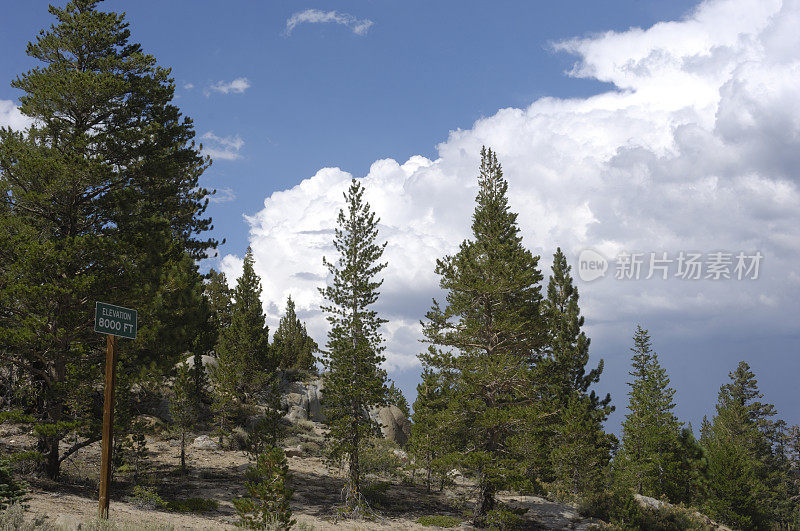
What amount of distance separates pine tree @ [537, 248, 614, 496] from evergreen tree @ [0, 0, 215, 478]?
86.7 ft

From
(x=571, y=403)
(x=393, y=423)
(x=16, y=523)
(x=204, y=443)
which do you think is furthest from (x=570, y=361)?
(x=16, y=523)

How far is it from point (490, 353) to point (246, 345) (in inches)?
702

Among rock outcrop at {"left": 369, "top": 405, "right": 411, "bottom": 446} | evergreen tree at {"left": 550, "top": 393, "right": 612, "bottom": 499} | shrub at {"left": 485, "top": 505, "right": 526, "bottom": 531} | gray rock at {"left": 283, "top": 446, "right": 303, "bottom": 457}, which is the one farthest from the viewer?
rock outcrop at {"left": 369, "top": 405, "right": 411, "bottom": 446}

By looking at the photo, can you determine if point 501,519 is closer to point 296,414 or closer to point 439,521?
point 439,521

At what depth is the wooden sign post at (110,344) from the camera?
10.4 metres

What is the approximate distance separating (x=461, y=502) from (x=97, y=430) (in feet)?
56.7

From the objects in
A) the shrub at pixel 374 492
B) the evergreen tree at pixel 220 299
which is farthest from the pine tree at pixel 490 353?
the evergreen tree at pixel 220 299

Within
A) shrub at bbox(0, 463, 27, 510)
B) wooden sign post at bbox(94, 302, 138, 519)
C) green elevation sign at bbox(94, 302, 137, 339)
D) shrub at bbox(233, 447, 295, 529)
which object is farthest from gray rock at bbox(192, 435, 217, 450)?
green elevation sign at bbox(94, 302, 137, 339)

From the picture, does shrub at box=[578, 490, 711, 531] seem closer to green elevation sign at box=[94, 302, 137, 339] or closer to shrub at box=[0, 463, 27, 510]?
shrub at box=[0, 463, 27, 510]

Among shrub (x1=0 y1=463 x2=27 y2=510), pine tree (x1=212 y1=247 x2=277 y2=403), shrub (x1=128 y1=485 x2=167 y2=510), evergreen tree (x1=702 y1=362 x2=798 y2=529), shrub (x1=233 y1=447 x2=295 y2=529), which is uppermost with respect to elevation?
pine tree (x1=212 y1=247 x2=277 y2=403)

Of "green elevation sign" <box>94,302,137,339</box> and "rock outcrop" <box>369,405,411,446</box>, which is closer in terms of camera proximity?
"green elevation sign" <box>94,302,137,339</box>

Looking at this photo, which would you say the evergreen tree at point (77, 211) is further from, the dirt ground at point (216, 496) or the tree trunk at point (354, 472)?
the tree trunk at point (354, 472)

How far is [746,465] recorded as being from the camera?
1640 inches

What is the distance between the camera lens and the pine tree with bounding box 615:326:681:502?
41156 millimetres
